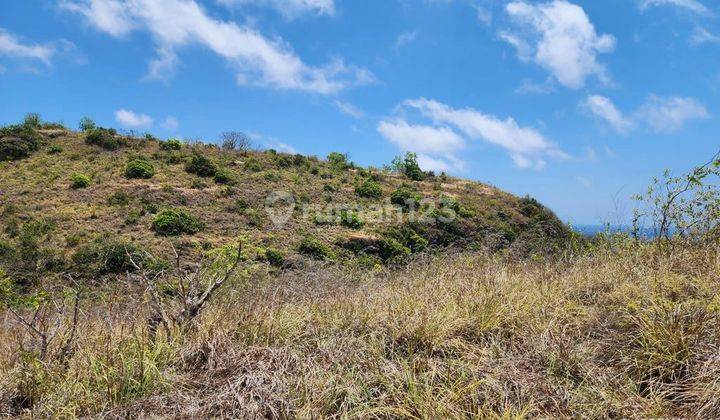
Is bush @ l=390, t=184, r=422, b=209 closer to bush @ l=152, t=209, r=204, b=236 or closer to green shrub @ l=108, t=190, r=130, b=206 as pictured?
bush @ l=152, t=209, r=204, b=236

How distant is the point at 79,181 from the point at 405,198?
2306 centimetres

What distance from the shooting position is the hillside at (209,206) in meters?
22.6

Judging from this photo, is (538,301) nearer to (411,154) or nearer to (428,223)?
(428,223)

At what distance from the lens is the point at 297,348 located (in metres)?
3.96

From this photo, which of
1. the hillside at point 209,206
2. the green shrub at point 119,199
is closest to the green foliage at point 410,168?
the hillside at point 209,206

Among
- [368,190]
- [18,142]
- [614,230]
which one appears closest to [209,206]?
[368,190]

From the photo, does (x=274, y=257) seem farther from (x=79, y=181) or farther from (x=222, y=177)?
(x=79, y=181)

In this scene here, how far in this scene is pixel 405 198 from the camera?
3600 cm

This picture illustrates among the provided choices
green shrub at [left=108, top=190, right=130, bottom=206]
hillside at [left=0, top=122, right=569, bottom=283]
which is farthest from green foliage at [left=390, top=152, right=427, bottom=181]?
green shrub at [left=108, top=190, right=130, bottom=206]

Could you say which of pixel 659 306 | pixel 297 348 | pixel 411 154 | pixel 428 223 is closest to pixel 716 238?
pixel 659 306

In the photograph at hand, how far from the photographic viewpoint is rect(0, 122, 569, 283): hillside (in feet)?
74.2

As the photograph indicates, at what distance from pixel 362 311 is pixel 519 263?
9.65ft
